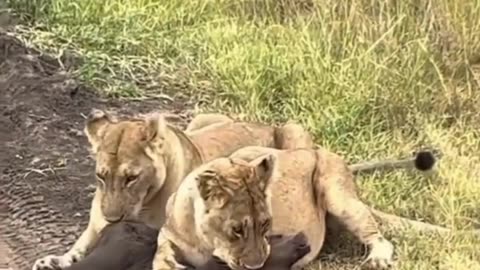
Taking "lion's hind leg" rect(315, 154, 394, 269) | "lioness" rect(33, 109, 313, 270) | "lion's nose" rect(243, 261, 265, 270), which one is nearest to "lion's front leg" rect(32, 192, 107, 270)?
"lioness" rect(33, 109, 313, 270)

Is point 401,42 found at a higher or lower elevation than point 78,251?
higher

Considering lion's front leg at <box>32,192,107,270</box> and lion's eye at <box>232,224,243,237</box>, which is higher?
lion's eye at <box>232,224,243,237</box>

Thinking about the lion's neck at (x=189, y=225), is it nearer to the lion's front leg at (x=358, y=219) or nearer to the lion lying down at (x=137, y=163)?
the lion lying down at (x=137, y=163)

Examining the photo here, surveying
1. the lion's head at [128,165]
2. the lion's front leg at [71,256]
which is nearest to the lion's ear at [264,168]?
the lion's head at [128,165]

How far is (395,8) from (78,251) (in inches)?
21.9

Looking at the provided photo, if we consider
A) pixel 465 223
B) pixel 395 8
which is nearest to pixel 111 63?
pixel 395 8

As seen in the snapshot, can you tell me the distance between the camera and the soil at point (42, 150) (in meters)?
1.75

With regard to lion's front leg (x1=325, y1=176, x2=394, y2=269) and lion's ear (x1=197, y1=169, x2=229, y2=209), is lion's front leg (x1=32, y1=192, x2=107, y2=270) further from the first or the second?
lion's front leg (x1=325, y1=176, x2=394, y2=269)

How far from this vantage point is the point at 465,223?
1779 mm

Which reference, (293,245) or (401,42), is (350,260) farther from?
(401,42)

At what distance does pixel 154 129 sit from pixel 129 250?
0.53ft

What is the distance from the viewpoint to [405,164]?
5.94ft

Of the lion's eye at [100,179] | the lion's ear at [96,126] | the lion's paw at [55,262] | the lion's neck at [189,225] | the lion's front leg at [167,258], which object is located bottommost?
the lion's paw at [55,262]

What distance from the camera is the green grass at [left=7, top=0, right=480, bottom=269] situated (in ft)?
5.98
